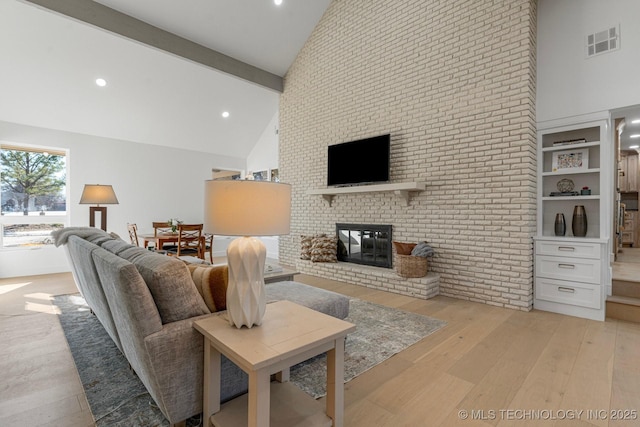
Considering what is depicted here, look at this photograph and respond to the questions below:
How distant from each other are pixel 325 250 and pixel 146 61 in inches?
170

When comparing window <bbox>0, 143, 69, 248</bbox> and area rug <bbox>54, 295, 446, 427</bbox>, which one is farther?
window <bbox>0, 143, 69, 248</bbox>

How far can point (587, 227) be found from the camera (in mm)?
3451

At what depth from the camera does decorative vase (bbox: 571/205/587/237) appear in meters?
3.41

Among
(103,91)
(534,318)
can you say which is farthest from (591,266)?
(103,91)

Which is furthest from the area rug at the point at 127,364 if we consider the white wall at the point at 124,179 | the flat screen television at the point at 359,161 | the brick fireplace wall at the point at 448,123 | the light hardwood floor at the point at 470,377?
the white wall at the point at 124,179

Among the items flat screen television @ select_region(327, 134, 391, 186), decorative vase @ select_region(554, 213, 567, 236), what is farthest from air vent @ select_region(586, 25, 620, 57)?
flat screen television @ select_region(327, 134, 391, 186)

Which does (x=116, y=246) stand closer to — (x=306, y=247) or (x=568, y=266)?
(x=306, y=247)

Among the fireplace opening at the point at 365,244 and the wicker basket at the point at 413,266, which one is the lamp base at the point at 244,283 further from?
the fireplace opening at the point at 365,244

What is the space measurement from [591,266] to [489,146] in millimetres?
1632

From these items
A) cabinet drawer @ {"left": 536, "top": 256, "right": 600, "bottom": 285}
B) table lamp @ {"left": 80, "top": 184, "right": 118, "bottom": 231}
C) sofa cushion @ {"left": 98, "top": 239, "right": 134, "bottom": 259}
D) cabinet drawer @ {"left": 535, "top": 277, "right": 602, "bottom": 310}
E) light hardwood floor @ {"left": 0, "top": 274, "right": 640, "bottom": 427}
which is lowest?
light hardwood floor @ {"left": 0, "top": 274, "right": 640, "bottom": 427}

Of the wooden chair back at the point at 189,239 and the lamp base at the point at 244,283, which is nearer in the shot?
the lamp base at the point at 244,283

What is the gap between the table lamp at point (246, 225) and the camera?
1.41 m

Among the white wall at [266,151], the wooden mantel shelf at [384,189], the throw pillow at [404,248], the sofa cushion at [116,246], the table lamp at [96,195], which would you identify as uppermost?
the white wall at [266,151]

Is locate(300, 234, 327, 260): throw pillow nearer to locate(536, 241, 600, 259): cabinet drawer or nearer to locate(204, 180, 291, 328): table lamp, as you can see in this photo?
locate(536, 241, 600, 259): cabinet drawer
